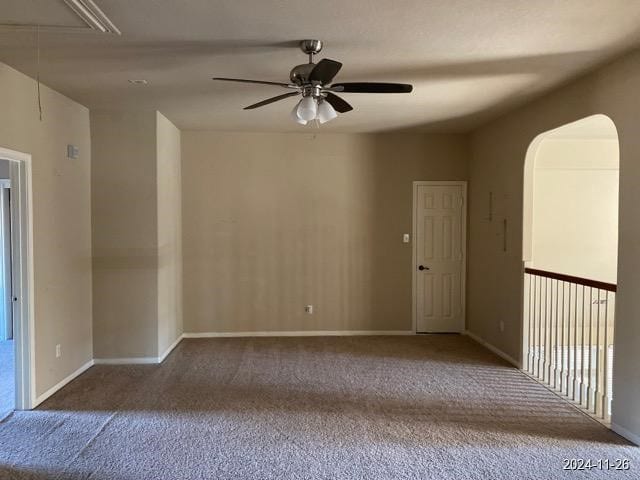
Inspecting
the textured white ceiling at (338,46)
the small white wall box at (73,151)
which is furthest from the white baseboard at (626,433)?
the small white wall box at (73,151)

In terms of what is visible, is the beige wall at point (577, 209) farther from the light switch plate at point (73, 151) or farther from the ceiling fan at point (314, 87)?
the light switch plate at point (73, 151)

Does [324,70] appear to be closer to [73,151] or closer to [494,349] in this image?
[73,151]

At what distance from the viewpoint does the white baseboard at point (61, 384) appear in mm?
3638

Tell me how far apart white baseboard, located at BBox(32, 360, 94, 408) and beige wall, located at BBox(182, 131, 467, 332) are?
4.66ft

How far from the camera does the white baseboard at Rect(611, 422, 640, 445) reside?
295 cm

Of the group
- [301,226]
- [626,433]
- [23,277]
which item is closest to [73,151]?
[23,277]

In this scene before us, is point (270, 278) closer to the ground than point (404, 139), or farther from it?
closer to the ground

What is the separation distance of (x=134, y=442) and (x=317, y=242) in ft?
11.3

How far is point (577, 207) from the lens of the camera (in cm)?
581

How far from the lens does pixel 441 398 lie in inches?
147

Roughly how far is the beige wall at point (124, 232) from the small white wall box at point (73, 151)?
313 millimetres

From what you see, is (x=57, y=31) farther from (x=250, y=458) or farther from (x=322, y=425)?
(x=322, y=425)

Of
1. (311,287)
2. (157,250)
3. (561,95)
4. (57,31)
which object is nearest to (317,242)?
(311,287)

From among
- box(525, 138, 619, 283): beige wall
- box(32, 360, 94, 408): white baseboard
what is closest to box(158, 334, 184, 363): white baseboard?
box(32, 360, 94, 408): white baseboard
